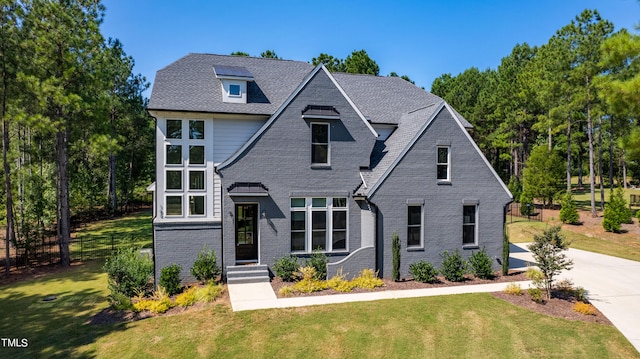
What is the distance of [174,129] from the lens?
1538 cm

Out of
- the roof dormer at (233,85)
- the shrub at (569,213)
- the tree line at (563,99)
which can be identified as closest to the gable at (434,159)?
the tree line at (563,99)

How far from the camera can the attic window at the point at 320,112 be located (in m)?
15.8

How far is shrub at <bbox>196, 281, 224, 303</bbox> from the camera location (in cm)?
1284

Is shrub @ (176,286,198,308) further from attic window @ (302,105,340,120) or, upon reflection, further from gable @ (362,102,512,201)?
attic window @ (302,105,340,120)

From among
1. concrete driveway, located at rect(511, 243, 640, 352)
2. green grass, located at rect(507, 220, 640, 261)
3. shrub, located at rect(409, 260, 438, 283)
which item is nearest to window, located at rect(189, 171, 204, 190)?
shrub, located at rect(409, 260, 438, 283)

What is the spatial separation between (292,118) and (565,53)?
27.4 metres

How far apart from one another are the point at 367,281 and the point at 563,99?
3077 centimetres

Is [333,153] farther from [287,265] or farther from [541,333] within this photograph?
[541,333]

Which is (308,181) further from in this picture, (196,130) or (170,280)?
(170,280)

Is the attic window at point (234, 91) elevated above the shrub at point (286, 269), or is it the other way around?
the attic window at point (234, 91)

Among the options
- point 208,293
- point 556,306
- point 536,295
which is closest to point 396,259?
point 536,295

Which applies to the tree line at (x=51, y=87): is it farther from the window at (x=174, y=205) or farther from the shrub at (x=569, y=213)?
the shrub at (x=569, y=213)

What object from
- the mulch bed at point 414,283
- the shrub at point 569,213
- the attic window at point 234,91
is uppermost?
the attic window at point 234,91

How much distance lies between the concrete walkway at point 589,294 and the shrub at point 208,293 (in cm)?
48
